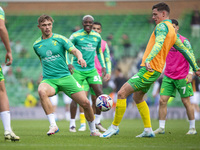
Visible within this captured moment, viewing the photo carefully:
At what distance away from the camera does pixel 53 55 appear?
318 inches

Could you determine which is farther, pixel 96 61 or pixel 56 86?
pixel 96 61

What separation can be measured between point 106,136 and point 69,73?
1.55 meters

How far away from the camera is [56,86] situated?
26.7 feet

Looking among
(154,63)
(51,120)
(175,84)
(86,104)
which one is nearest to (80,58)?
(86,104)

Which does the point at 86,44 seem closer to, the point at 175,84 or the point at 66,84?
the point at 66,84

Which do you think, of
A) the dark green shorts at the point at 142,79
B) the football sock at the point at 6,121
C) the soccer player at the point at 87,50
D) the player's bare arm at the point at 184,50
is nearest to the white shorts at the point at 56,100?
the soccer player at the point at 87,50

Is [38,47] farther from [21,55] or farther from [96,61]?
[21,55]

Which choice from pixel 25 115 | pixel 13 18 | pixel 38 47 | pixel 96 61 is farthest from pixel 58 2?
pixel 38 47

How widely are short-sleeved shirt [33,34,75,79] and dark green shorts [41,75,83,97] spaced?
0.09 m

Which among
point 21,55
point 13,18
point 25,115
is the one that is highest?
point 13,18

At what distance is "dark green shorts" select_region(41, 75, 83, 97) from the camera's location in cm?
798

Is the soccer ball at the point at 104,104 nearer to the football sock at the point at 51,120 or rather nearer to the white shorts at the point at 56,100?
the football sock at the point at 51,120

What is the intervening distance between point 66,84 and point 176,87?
299 cm

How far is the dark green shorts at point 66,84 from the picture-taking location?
26.2ft
